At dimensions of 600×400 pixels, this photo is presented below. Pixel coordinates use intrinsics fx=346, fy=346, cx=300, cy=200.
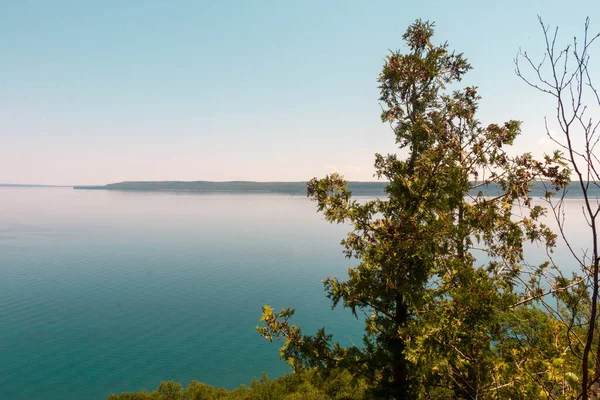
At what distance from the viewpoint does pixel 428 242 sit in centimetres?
932

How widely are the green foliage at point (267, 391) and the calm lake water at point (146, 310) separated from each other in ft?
18.1

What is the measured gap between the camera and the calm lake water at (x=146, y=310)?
3797 centimetres

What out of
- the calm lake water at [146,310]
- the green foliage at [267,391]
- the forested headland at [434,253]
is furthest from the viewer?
the calm lake water at [146,310]

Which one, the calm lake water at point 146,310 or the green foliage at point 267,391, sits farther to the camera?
the calm lake water at point 146,310

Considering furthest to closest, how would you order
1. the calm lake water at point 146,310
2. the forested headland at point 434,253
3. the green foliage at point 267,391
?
the calm lake water at point 146,310
the green foliage at point 267,391
the forested headland at point 434,253

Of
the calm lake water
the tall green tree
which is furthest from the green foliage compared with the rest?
the tall green tree

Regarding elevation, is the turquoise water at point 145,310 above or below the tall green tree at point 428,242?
below

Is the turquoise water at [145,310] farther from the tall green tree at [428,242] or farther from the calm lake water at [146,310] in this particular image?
the tall green tree at [428,242]

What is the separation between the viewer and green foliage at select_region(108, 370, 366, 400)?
30.0 meters

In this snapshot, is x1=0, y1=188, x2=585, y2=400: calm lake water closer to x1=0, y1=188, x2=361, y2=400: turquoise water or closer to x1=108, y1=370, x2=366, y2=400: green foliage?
x1=0, y1=188, x2=361, y2=400: turquoise water

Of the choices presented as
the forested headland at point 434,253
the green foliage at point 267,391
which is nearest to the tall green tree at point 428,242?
the forested headland at point 434,253

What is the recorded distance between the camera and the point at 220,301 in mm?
54688

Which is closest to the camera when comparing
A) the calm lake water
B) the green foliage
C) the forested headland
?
the forested headland

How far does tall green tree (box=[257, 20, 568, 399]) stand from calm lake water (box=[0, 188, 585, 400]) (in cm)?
3097
